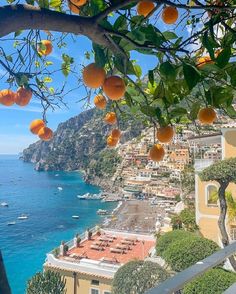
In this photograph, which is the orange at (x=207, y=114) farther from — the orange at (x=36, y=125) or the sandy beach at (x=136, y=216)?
the sandy beach at (x=136, y=216)

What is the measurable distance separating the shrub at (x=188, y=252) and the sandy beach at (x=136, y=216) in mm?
14313

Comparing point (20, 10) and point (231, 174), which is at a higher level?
point (20, 10)

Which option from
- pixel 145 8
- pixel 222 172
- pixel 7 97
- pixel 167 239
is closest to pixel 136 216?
pixel 167 239

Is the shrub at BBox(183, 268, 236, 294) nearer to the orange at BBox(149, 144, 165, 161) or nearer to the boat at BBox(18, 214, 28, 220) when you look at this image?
the orange at BBox(149, 144, 165, 161)

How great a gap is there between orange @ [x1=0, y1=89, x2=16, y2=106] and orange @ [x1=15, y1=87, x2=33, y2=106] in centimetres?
1

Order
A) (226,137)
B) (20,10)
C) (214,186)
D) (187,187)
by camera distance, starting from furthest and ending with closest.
Result: (187,187) < (214,186) < (226,137) < (20,10)

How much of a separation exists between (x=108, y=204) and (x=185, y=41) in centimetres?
3318

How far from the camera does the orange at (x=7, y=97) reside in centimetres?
81

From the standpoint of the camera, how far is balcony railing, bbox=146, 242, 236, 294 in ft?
2.21

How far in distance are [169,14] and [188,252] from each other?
6.22 m

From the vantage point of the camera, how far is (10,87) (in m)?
0.86

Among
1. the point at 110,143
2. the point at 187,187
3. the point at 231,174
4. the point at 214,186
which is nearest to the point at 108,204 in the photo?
the point at 187,187

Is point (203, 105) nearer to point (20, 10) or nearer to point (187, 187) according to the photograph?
point (20, 10)

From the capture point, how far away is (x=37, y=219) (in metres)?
27.3
